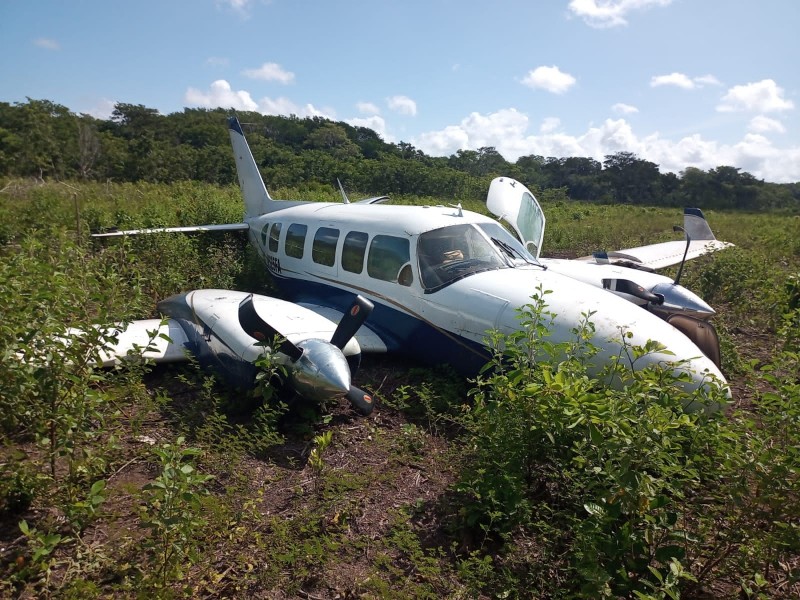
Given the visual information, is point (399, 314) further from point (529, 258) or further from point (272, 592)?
point (272, 592)

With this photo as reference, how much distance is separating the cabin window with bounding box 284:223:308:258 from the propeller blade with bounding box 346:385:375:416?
3.22 meters

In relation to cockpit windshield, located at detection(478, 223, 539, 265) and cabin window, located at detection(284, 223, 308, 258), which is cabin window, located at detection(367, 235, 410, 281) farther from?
cabin window, located at detection(284, 223, 308, 258)

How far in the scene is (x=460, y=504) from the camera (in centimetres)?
354

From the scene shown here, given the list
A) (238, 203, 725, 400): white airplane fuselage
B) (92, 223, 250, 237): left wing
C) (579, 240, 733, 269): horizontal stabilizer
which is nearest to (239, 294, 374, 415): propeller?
(238, 203, 725, 400): white airplane fuselage

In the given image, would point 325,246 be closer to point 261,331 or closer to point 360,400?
point 261,331

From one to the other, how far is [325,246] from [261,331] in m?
2.60

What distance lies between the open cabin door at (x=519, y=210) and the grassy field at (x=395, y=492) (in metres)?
3.36

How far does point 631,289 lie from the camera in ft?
19.8

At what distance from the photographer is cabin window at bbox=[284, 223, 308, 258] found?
7.27 meters

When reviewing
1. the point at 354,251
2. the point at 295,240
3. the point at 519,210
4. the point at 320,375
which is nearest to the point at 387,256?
the point at 354,251

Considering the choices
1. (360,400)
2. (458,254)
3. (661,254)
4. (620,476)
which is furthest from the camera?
(661,254)

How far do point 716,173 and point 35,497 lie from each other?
63257 mm

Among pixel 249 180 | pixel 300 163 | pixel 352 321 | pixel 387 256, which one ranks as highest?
pixel 300 163

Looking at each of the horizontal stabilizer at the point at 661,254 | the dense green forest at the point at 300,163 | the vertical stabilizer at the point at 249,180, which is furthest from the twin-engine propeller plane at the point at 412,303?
the dense green forest at the point at 300,163
